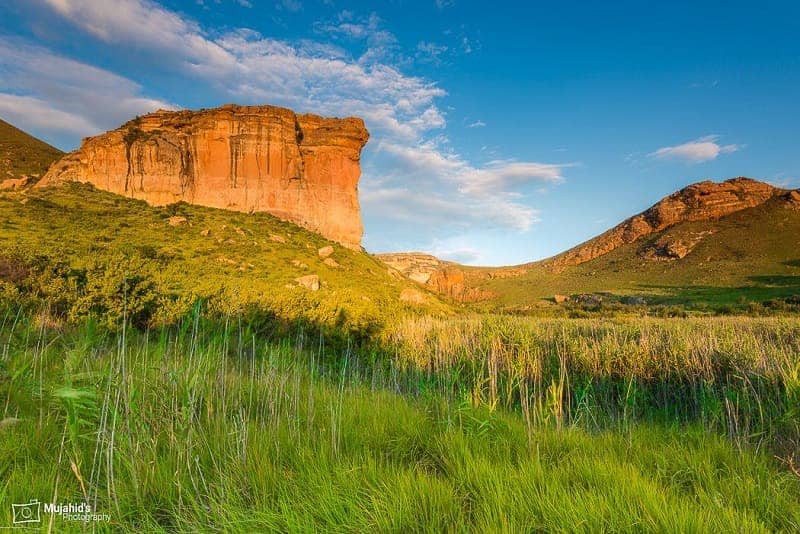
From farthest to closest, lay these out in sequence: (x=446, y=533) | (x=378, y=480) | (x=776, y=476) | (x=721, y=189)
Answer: (x=721, y=189) < (x=776, y=476) < (x=378, y=480) < (x=446, y=533)

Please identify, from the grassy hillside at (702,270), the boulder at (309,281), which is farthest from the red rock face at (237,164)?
the grassy hillside at (702,270)

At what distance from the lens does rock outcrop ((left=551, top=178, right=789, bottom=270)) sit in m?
73.4

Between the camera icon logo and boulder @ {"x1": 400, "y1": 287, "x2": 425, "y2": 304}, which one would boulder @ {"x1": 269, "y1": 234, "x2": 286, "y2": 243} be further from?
the camera icon logo

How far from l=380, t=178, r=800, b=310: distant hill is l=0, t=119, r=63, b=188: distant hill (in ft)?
218

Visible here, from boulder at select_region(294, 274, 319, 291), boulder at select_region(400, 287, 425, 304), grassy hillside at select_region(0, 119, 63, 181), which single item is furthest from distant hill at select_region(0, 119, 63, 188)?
boulder at select_region(400, 287, 425, 304)

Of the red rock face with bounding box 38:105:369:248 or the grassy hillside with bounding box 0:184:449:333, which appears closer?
the grassy hillside with bounding box 0:184:449:333

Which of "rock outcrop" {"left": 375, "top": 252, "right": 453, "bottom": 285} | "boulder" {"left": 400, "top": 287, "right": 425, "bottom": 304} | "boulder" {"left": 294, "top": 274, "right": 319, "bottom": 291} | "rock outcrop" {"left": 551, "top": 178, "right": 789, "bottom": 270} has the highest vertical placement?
"rock outcrop" {"left": 551, "top": 178, "right": 789, "bottom": 270}

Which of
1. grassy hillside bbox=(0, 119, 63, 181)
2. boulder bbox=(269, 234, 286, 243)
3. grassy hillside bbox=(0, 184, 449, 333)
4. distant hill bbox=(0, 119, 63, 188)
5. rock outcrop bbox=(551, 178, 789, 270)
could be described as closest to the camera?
grassy hillside bbox=(0, 184, 449, 333)

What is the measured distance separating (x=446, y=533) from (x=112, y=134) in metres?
60.8

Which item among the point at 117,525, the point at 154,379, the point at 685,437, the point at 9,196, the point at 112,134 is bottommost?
the point at 685,437

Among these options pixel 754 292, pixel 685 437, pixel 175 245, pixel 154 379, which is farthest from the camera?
pixel 754 292

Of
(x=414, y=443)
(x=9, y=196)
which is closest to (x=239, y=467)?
(x=414, y=443)

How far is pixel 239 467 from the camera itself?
7.87ft

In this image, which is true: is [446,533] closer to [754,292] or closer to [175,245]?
[175,245]
